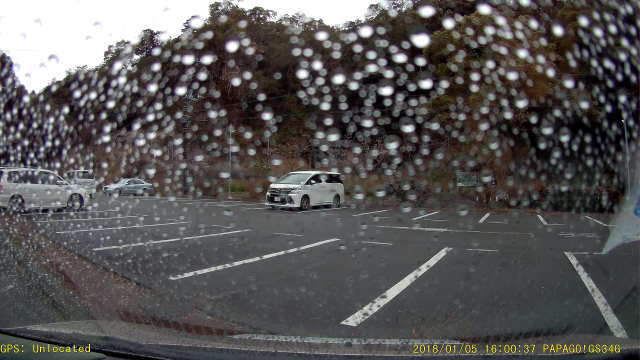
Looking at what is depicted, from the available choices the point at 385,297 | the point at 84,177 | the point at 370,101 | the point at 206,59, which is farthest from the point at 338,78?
the point at 84,177

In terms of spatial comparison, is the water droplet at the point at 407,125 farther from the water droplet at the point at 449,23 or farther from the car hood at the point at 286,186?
the car hood at the point at 286,186

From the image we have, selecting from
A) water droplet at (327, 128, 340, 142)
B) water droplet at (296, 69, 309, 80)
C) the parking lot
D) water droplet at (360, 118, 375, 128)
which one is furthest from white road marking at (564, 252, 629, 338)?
water droplet at (327, 128, 340, 142)

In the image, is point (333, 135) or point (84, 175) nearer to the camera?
point (84, 175)

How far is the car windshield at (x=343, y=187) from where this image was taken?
2785 mm

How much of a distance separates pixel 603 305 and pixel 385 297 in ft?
5.17

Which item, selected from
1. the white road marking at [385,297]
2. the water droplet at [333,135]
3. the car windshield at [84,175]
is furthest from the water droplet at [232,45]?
the car windshield at [84,175]

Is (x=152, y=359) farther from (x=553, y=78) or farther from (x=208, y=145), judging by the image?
(x=208, y=145)

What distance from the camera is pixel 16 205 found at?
10789 millimetres

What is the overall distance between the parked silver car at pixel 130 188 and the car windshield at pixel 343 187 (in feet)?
0.25

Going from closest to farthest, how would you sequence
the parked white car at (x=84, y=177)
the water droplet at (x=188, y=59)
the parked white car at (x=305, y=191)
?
the water droplet at (x=188, y=59) → the parked white car at (x=305, y=191) → the parked white car at (x=84, y=177)

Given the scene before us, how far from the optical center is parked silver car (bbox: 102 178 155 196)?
2253 cm

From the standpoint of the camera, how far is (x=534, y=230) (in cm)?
877

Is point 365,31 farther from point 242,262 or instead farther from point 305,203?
point 242,262

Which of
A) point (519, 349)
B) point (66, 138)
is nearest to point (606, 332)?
point (519, 349)
